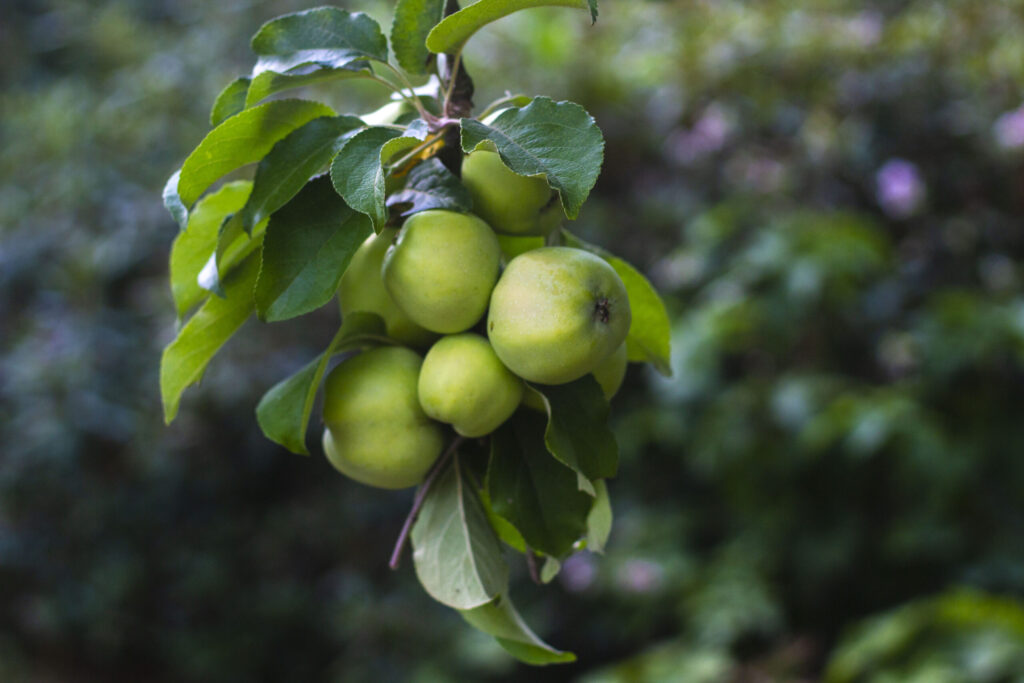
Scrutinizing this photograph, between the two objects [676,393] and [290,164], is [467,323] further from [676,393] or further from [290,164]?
[676,393]

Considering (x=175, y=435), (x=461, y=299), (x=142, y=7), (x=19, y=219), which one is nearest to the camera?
(x=461, y=299)

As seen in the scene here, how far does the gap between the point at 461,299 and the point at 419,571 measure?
0.54ft

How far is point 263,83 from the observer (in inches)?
18.9

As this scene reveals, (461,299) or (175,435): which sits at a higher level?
(461,299)

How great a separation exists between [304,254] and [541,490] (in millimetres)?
181

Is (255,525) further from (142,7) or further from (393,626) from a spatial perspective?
(142,7)

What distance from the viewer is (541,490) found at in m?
0.48

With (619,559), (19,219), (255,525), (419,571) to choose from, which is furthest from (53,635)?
(419,571)

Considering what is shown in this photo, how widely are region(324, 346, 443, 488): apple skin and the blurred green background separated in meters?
1.20

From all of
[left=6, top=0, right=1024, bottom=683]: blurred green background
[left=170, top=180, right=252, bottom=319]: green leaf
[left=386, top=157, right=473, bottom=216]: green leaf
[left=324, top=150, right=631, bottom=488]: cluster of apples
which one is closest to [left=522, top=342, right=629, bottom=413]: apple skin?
[left=324, top=150, right=631, bottom=488]: cluster of apples

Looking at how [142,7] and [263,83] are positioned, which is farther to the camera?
[142,7]

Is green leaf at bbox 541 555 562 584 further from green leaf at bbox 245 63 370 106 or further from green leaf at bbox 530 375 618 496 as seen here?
green leaf at bbox 245 63 370 106

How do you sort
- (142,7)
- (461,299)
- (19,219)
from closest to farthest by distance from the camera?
(461,299) < (19,219) < (142,7)

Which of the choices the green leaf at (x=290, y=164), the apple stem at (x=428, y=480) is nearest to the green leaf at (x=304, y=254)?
the green leaf at (x=290, y=164)
